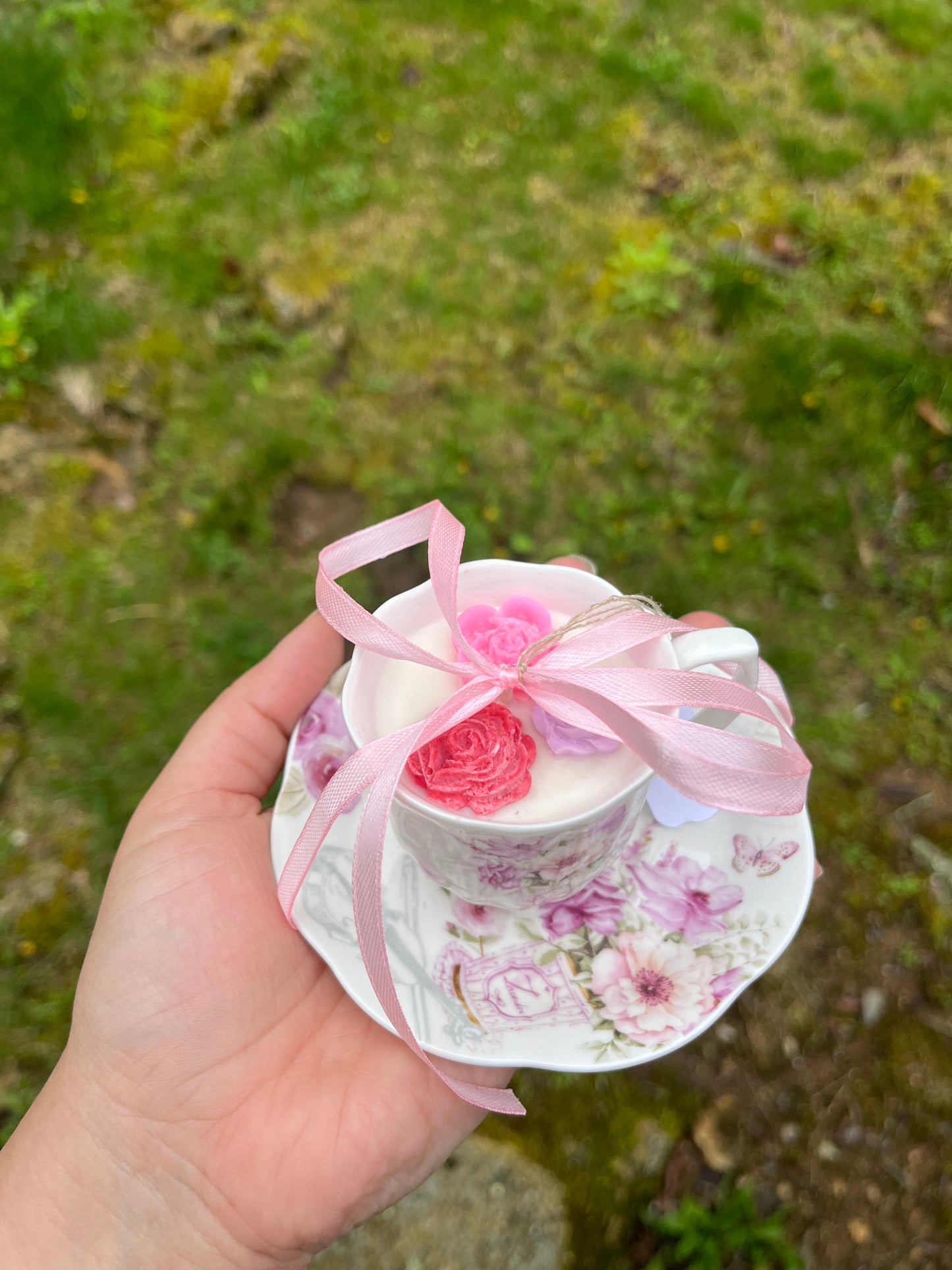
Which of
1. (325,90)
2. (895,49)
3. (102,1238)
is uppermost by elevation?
(895,49)

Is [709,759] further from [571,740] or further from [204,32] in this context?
[204,32]

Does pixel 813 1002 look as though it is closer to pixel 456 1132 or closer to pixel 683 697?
pixel 456 1132

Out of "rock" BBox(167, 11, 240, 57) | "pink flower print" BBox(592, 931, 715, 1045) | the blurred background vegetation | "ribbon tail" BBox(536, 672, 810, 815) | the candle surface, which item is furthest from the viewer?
"rock" BBox(167, 11, 240, 57)

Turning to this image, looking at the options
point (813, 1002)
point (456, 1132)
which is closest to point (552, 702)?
point (456, 1132)

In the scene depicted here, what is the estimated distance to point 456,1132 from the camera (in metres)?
1.55

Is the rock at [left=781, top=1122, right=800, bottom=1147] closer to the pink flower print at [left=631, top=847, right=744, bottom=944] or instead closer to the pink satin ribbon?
the pink flower print at [left=631, top=847, right=744, bottom=944]

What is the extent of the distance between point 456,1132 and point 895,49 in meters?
4.93

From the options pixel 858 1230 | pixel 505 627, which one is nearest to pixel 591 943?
pixel 505 627

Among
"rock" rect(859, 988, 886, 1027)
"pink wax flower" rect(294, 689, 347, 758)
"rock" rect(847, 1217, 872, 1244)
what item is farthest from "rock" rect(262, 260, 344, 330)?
"rock" rect(847, 1217, 872, 1244)

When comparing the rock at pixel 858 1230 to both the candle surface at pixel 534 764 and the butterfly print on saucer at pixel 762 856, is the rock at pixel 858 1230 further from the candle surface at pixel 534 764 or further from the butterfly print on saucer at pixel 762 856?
the candle surface at pixel 534 764

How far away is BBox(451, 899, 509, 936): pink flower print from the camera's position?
1.50 m

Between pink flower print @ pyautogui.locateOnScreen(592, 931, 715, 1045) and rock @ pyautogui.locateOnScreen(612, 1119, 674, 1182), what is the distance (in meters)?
0.98

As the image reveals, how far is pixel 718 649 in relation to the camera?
1.18 meters

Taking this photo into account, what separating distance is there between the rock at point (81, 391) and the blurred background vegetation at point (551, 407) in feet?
0.06
